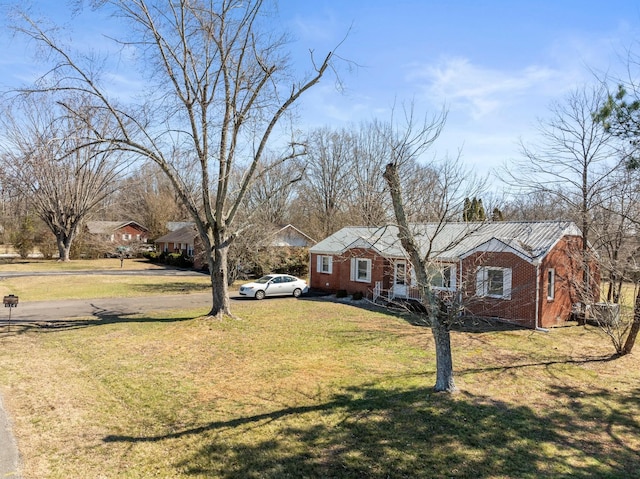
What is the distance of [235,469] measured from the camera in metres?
5.60

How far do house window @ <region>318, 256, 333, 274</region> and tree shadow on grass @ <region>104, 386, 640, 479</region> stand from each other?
60.4 feet

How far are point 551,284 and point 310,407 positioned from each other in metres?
13.4

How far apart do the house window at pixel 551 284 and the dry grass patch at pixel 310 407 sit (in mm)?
3241

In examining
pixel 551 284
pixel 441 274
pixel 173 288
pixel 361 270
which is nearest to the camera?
pixel 441 274

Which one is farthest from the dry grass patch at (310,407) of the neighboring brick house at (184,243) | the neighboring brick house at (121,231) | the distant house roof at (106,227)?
the distant house roof at (106,227)

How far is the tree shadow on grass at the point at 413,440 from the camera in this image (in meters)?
5.64

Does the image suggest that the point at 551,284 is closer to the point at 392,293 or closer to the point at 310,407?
the point at 392,293

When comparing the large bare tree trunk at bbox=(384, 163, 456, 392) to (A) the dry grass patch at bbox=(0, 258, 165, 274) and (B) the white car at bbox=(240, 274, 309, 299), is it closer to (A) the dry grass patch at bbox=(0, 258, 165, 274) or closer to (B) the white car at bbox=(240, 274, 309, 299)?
(B) the white car at bbox=(240, 274, 309, 299)

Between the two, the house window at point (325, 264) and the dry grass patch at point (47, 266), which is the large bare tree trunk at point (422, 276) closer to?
the house window at point (325, 264)

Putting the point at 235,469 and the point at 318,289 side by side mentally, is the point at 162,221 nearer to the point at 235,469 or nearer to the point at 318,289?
the point at 318,289

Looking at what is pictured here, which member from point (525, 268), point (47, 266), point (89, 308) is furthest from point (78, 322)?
point (47, 266)

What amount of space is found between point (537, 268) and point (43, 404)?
16.0m

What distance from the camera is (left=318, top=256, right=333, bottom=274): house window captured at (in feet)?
88.1

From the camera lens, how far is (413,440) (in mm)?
6492
